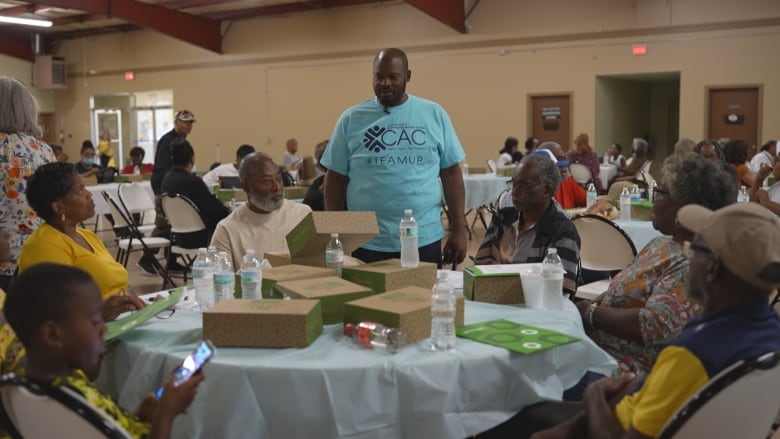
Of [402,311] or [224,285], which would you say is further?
[224,285]

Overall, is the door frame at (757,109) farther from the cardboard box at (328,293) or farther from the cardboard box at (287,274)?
the cardboard box at (328,293)

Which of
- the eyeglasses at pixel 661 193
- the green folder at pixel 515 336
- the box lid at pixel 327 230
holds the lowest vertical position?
the green folder at pixel 515 336

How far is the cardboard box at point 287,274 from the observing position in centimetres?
237

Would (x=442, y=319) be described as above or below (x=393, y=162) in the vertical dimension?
below

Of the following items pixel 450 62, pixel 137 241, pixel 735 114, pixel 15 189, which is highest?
pixel 450 62

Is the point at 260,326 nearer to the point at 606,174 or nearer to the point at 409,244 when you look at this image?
the point at 409,244

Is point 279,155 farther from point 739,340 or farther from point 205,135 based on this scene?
point 739,340

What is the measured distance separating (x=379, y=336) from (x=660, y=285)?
3.14ft

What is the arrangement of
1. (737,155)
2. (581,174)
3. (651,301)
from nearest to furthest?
(651,301) → (737,155) → (581,174)

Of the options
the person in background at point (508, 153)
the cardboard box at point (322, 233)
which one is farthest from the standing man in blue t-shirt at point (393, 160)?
the person in background at point (508, 153)

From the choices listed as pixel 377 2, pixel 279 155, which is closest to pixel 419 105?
pixel 377 2

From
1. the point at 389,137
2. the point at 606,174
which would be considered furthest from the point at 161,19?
the point at 389,137

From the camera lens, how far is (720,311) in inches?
61.8

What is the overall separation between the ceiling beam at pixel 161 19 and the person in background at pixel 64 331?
12.6 metres
